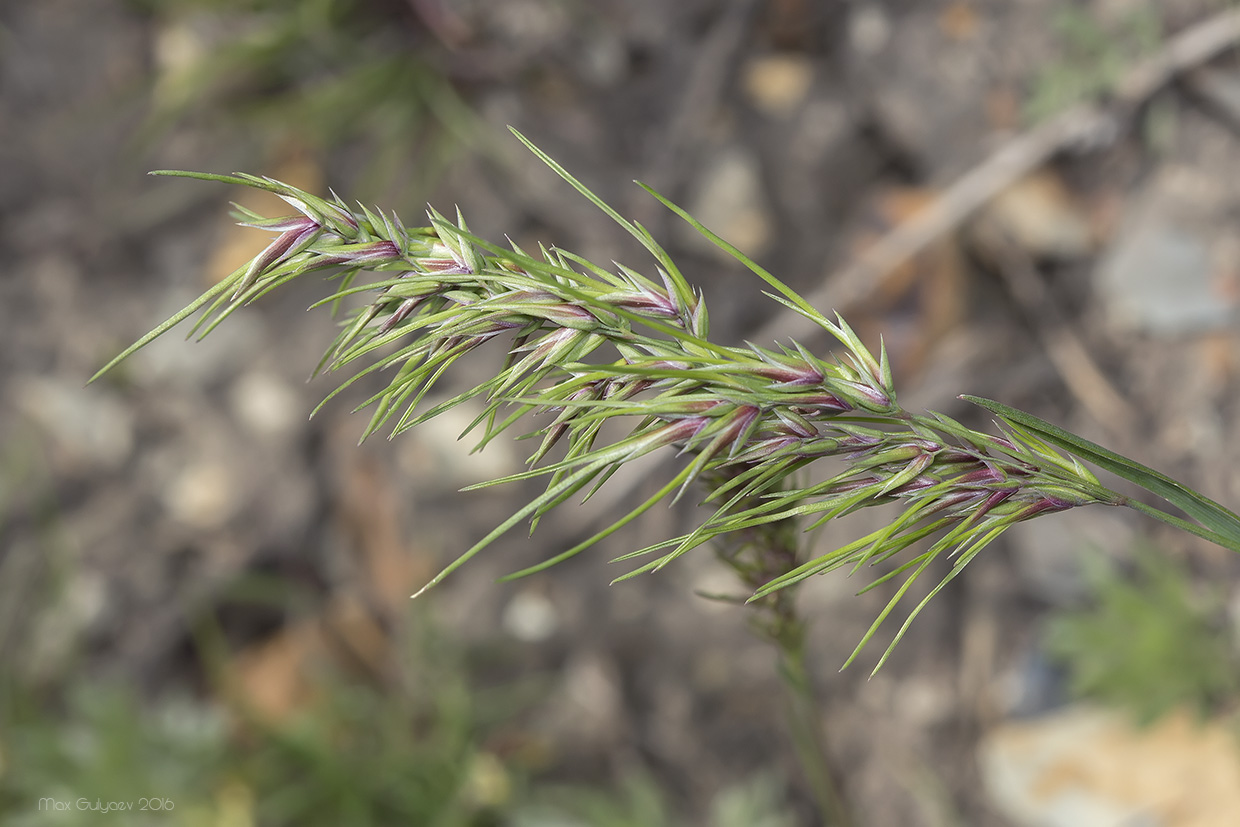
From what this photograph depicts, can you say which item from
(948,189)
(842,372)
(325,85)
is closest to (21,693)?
(325,85)

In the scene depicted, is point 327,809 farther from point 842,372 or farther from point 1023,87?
point 1023,87

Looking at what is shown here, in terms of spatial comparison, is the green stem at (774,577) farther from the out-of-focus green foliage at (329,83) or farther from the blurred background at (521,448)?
the out-of-focus green foliage at (329,83)

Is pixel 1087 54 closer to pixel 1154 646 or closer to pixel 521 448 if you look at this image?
pixel 1154 646

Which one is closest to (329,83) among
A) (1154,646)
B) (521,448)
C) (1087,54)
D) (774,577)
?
(521,448)

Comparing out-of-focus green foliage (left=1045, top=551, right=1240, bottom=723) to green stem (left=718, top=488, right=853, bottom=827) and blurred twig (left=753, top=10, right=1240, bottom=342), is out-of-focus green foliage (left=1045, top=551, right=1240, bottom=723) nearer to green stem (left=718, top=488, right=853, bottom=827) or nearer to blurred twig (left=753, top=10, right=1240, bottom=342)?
blurred twig (left=753, top=10, right=1240, bottom=342)

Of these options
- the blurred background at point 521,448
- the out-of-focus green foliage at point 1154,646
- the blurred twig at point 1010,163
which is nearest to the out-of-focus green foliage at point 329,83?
the blurred background at point 521,448
